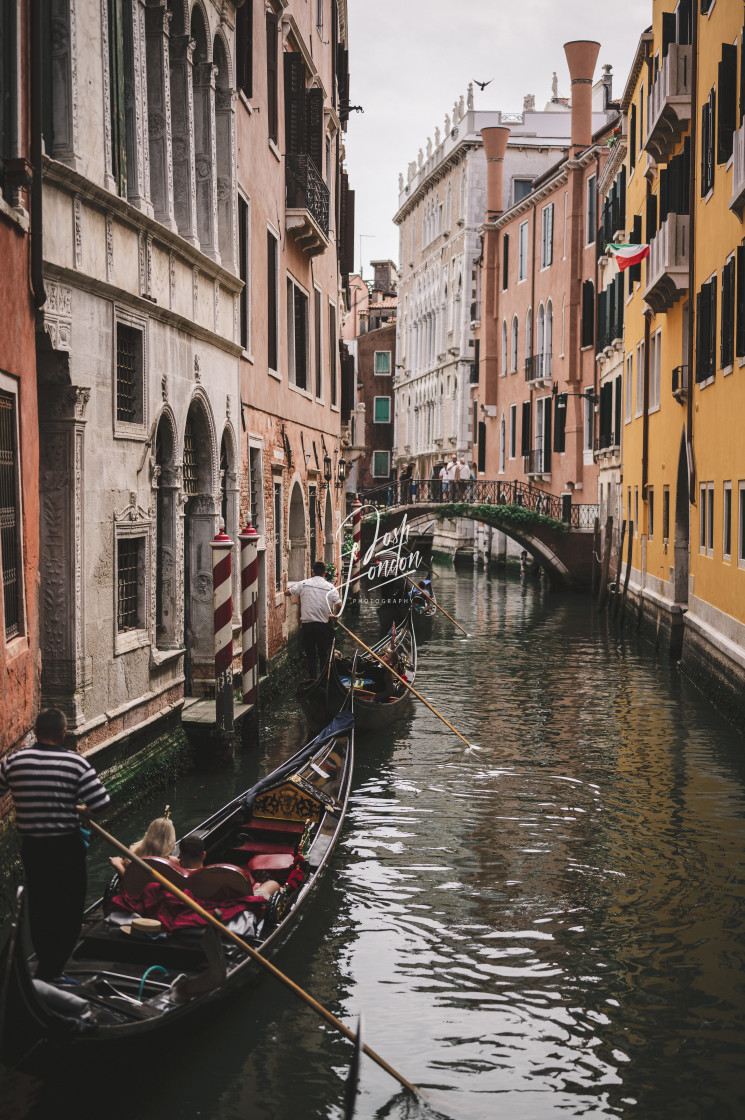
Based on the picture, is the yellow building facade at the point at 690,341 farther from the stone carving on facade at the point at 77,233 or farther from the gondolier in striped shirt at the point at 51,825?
the gondolier in striped shirt at the point at 51,825

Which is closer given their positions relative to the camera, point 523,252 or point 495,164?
point 523,252

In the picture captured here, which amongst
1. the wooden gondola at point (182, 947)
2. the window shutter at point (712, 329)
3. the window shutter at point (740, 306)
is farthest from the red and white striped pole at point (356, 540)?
the wooden gondola at point (182, 947)

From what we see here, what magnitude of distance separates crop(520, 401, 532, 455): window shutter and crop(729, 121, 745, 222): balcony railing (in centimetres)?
2138

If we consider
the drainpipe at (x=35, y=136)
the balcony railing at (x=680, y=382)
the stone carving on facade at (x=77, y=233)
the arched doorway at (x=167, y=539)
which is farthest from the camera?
the balcony railing at (x=680, y=382)

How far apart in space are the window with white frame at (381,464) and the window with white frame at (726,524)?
42646 mm

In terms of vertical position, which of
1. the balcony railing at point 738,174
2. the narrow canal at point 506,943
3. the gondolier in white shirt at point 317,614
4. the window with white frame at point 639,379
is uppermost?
the balcony railing at point 738,174

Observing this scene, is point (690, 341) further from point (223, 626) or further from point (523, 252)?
point (523, 252)

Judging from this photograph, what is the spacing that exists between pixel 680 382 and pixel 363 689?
266 inches

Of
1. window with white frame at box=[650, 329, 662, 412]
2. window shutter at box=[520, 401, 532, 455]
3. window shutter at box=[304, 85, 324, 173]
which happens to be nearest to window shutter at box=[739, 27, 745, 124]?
window shutter at box=[304, 85, 324, 173]

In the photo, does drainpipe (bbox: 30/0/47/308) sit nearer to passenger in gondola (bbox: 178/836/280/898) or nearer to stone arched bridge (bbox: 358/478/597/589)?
passenger in gondola (bbox: 178/836/280/898)

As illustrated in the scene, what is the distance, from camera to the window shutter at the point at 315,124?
1717 cm

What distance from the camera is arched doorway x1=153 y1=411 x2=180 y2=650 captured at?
984 cm

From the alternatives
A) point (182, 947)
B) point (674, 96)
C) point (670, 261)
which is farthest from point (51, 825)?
point (674, 96)

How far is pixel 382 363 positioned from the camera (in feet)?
186
